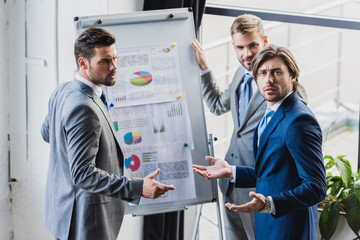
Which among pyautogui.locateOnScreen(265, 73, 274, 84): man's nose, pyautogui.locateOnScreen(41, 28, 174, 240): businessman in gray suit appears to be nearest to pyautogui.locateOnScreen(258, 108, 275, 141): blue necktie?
pyautogui.locateOnScreen(265, 73, 274, 84): man's nose

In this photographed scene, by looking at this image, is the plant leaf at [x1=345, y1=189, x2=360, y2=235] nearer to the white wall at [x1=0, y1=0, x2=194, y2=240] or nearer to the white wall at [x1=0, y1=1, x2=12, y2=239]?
the white wall at [x1=0, y1=0, x2=194, y2=240]

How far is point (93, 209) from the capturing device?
2160mm

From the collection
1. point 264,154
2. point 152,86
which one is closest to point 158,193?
point 264,154

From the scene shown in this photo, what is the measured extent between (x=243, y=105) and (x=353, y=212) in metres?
0.97

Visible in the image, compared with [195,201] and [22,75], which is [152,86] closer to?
[195,201]

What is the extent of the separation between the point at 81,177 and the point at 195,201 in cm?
92

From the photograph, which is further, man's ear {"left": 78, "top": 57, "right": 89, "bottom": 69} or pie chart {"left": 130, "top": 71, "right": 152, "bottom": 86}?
pie chart {"left": 130, "top": 71, "right": 152, "bottom": 86}

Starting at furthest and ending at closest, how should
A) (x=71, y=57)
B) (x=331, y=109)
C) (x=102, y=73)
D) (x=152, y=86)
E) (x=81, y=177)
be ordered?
(x=331, y=109) → (x=71, y=57) → (x=152, y=86) → (x=102, y=73) → (x=81, y=177)

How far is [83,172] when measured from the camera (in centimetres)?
201

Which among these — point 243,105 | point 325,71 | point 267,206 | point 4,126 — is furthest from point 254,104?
point 325,71

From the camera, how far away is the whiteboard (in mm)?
2695

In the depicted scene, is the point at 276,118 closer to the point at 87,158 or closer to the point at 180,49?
the point at 87,158

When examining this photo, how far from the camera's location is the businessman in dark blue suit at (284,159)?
1857 mm

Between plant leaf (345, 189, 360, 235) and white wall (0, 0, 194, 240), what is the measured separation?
4.66 ft
